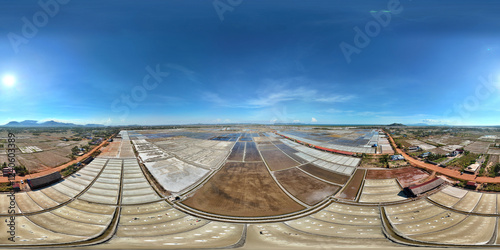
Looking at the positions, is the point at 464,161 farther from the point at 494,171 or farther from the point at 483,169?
the point at 494,171

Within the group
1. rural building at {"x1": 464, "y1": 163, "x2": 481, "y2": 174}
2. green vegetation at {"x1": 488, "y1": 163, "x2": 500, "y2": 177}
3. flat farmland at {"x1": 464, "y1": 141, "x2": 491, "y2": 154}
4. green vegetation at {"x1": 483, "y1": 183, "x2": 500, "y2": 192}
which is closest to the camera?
green vegetation at {"x1": 483, "y1": 183, "x2": 500, "y2": 192}

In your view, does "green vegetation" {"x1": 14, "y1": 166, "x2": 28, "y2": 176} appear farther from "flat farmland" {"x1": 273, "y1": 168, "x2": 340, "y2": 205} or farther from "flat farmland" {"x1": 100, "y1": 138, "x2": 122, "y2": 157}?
"flat farmland" {"x1": 273, "y1": 168, "x2": 340, "y2": 205}

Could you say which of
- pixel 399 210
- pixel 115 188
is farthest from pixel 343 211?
pixel 115 188

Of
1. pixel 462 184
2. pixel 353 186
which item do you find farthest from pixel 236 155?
pixel 462 184

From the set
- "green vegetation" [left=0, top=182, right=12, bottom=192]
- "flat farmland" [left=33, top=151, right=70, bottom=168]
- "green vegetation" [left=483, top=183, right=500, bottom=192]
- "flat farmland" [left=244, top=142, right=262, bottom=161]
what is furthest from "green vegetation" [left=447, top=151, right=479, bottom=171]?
"flat farmland" [left=33, top=151, right=70, bottom=168]

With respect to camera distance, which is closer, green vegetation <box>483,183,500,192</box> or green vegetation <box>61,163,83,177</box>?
green vegetation <box>483,183,500,192</box>

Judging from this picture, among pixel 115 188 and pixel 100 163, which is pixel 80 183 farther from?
pixel 100 163

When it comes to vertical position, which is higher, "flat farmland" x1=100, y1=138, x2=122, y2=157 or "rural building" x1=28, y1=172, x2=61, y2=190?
"flat farmland" x1=100, y1=138, x2=122, y2=157
